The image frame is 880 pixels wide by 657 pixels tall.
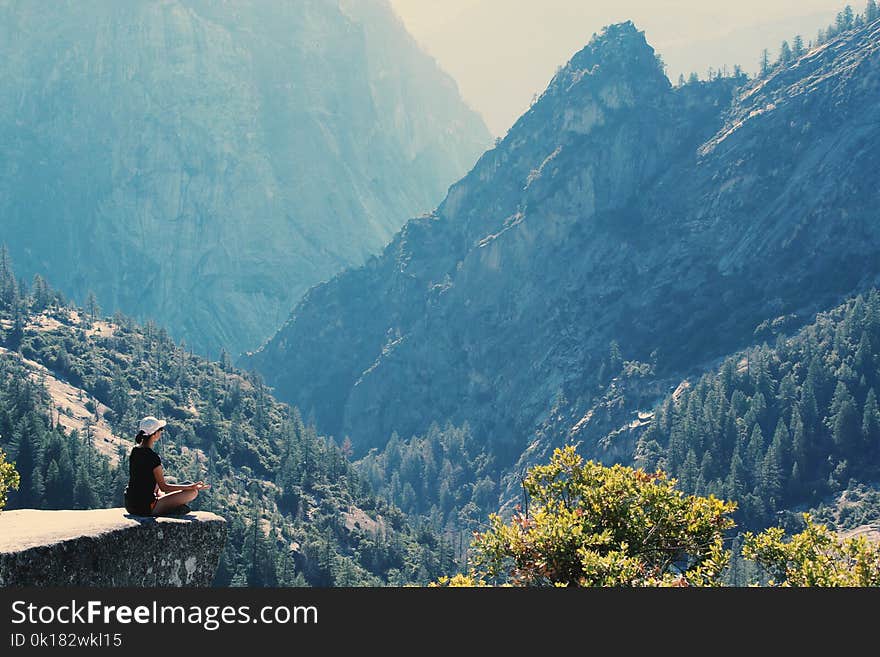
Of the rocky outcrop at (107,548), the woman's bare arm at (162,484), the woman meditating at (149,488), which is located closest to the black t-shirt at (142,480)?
the woman meditating at (149,488)

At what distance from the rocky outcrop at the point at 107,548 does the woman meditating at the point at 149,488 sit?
1.09 ft

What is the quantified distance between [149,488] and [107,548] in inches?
82.1

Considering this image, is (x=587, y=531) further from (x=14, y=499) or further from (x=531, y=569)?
(x=14, y=499)

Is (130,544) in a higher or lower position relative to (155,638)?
higher

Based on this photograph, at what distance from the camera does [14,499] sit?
627 ft

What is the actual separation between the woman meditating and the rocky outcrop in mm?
332

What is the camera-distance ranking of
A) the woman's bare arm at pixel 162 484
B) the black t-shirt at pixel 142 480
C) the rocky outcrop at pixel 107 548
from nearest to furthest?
the rocky outcrop at pixel 107 548, the black t-shirt at pixel 142 480, the woman's bare arm at pixel 162 484

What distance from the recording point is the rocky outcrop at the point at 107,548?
70.3ft

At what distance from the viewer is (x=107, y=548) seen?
23094mm

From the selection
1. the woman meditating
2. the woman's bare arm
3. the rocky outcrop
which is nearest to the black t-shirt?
the woman meditating

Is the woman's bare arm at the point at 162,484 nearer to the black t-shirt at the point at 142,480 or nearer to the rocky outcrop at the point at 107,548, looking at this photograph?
the black t-shirt at the point at 142,480

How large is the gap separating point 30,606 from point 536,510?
16002 millimetres

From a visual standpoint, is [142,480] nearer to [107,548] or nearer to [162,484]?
[162,484]

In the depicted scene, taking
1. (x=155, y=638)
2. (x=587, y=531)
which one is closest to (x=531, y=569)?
(x=587, y=531)
